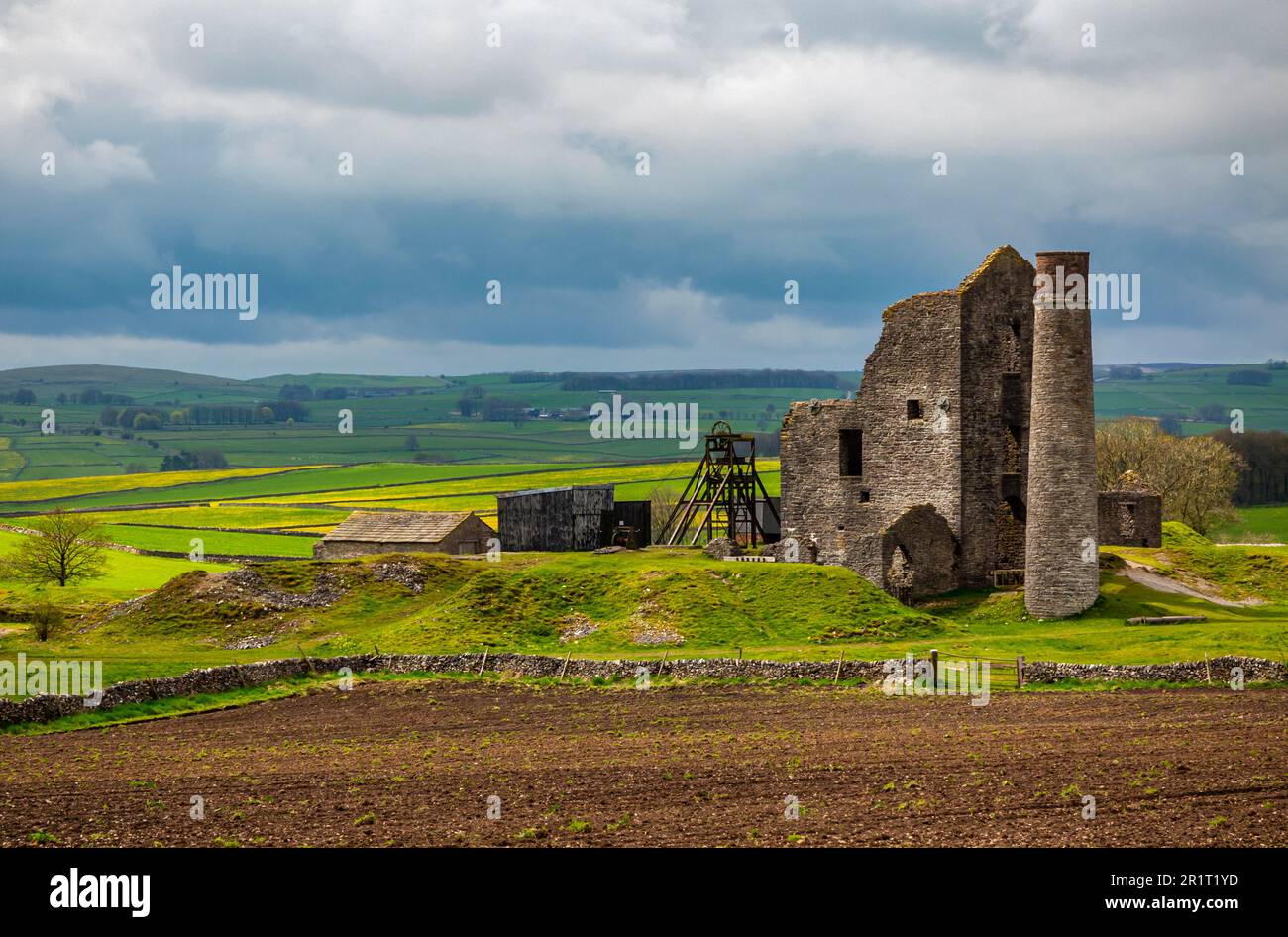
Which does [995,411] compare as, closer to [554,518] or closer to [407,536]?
[554,518]

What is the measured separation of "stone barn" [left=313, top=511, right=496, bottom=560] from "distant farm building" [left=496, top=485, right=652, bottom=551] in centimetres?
183

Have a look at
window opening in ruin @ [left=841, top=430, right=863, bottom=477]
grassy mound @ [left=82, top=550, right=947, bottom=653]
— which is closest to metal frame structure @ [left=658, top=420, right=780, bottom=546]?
window opening in ruin @ [left=841, top=430, right=863, bottom=477]

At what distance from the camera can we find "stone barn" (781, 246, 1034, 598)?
53531 mm

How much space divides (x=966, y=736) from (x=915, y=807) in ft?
22.3

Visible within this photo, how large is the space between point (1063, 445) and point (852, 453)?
11217mm

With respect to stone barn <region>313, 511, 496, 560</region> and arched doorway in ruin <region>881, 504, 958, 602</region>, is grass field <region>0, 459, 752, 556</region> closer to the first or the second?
stone barn <region>313, 511, 496, 560</region>

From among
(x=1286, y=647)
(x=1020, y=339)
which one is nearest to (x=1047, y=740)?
(x=1286, y=647)

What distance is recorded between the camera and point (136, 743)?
31.5 metres

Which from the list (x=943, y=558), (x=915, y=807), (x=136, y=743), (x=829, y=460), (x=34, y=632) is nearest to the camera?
(x=915, y=807)

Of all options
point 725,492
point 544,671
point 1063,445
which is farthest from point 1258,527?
point 544,671

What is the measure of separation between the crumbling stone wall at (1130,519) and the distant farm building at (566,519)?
20653mm

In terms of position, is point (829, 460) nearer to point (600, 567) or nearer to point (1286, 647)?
point (600, 567)

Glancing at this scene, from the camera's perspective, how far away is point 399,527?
6550 cm

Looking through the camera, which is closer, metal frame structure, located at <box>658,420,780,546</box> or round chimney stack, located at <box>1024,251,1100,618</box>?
round chimney stack, located at <box>1024,251,1100,618</box>
